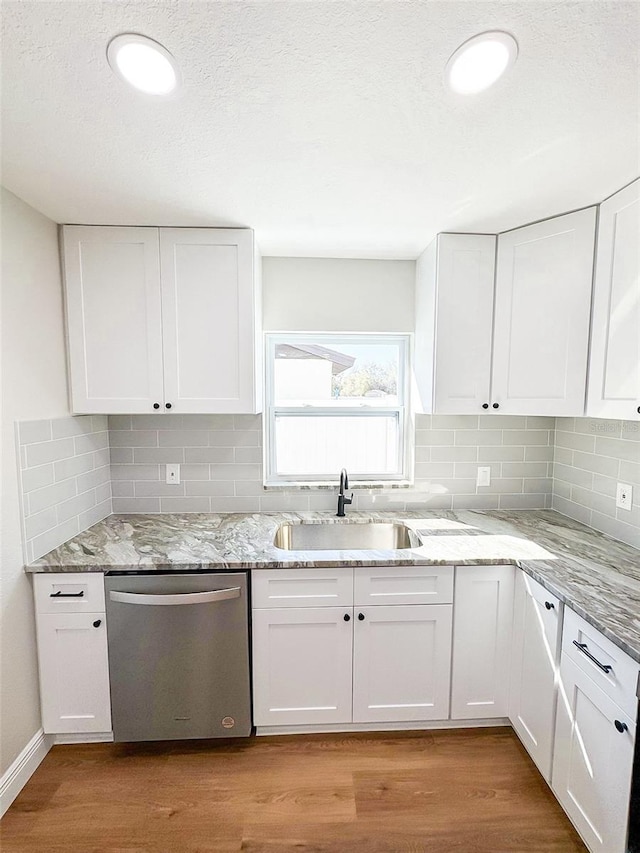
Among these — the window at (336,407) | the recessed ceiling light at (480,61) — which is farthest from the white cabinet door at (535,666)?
the recessed ceiling light at (480,61)

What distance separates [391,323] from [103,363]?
1614 mm

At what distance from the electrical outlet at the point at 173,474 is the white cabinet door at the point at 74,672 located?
790mm

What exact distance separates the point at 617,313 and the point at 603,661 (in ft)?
4.26

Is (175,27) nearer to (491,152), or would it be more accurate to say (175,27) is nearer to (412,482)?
(491,152)

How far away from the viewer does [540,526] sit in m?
2.06

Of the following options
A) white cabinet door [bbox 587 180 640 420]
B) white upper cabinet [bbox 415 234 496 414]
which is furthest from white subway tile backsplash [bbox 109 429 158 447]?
white cabinet door [bbox 587 180 640 420]

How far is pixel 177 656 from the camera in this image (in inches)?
64.7

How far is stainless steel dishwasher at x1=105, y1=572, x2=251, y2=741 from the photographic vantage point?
1624mm

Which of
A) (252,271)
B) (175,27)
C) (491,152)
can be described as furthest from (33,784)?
(491,152)

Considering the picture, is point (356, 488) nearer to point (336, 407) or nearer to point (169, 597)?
point (336, 407)

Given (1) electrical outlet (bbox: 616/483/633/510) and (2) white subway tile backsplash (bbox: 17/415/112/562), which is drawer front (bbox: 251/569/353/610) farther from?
(1) electrical outlet (bbox: 616/483/633/510)

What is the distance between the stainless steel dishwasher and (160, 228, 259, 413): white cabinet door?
2.78 feet

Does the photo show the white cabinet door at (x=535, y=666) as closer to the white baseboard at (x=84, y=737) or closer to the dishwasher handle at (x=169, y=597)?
the dishwasher handle at (x=169, y=597)

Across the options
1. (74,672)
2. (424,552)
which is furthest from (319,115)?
(74,672)
